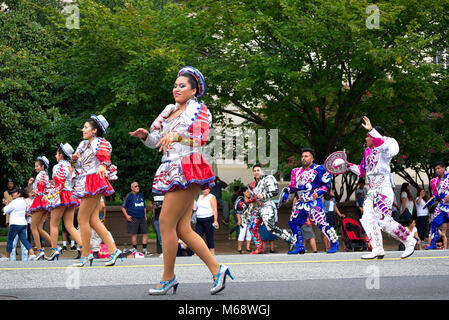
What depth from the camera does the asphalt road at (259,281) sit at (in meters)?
5.82

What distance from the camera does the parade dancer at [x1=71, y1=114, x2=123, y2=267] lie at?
8.81 meters

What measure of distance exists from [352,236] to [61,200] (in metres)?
6.61

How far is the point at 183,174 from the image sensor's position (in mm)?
5969

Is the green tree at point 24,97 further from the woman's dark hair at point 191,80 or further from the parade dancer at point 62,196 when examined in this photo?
the woman's dark hair at point 191,80

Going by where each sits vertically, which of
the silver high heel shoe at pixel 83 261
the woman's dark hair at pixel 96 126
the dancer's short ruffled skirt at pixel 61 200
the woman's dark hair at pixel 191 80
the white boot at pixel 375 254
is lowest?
the silver high heel shoe at pixel 83 261

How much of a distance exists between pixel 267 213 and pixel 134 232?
4.72 meters

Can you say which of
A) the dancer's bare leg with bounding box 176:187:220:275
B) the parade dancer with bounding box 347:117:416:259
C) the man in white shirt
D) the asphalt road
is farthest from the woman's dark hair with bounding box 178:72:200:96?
the man in white shirt

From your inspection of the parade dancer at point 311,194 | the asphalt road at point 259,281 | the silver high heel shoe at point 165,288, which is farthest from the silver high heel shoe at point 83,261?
the parade dancer at point 311,194

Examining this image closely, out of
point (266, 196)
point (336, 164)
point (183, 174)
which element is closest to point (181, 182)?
point (183, 174)

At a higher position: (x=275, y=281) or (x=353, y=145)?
(x=353, y=145)

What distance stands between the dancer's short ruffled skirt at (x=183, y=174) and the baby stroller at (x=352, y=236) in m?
9.52

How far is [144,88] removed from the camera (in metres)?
18.6
